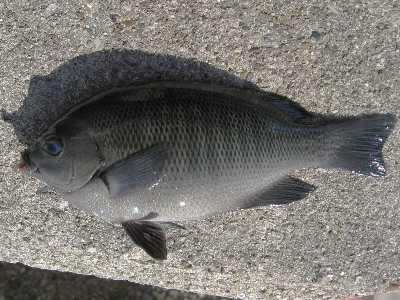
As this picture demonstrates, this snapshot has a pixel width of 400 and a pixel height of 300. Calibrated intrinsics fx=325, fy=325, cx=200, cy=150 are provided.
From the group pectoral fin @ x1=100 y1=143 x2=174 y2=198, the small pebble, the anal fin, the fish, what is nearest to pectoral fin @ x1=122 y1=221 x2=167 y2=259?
the fish

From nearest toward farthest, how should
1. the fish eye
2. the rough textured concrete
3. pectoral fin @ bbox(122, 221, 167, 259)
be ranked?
the fish eye → pectoral fin @ bbox(122, 221, 167, 259) → the rough textured concrete

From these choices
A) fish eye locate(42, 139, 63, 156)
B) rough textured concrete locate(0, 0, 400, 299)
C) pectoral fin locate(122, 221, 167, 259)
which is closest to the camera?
fish eye locate(42, 139, 63, 156)

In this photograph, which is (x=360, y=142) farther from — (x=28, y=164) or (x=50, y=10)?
(x=50, y=10)

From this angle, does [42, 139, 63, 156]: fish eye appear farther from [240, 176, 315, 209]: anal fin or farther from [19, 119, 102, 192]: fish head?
[240, 176, 315, 209]: anal fin

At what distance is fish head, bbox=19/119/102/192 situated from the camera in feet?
5.56

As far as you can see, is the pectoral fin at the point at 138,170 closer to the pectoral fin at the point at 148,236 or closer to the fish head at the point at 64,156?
the fish head at the point at 64,156

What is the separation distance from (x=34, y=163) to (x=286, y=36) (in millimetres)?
1667

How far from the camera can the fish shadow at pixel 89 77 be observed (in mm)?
2023

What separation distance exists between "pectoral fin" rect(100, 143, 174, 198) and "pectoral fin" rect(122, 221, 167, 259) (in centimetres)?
24

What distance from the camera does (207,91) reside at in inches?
73.4

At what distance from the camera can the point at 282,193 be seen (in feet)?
6.48

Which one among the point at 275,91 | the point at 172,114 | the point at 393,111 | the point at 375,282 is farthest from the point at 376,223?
the point at 172,114

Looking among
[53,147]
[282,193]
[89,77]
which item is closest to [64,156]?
[53,147]

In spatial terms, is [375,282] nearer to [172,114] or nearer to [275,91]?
[275,91]
